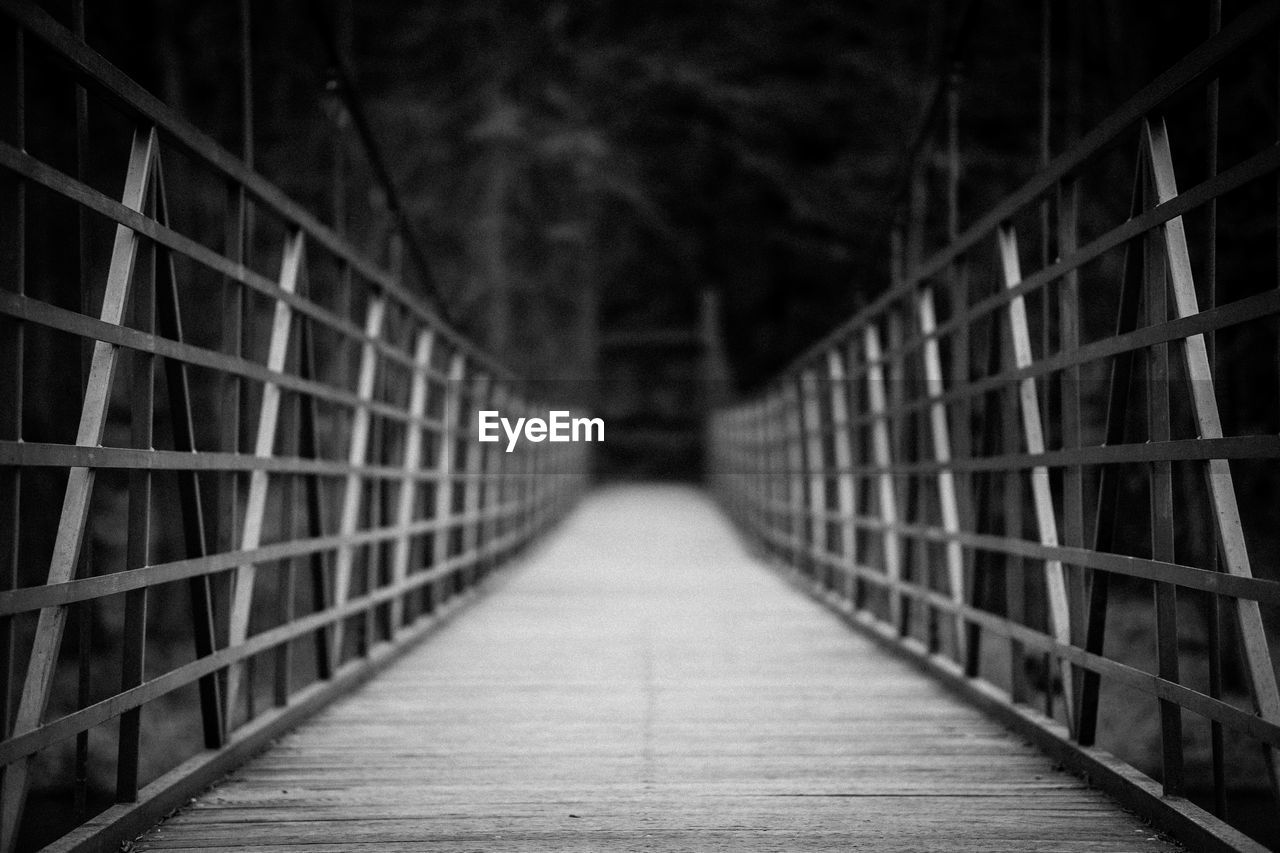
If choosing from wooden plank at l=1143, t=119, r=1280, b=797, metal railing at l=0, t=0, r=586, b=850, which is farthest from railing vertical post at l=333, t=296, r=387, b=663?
wooden plank at l=1143, t=119, r=1280, b=797

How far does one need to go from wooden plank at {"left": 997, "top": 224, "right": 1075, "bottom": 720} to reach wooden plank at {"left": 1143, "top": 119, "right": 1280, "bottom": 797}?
85 cm

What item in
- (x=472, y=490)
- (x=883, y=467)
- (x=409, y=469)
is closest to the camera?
(x=409, y=469)

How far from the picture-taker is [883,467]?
5.34 m

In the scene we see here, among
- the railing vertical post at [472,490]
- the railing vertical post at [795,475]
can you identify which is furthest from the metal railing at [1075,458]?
the railing vertical post at [472,490]

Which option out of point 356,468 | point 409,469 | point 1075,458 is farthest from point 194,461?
point 409,469

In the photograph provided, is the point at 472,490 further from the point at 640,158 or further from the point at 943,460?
the point at 640,158

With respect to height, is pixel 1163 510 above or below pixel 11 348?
below

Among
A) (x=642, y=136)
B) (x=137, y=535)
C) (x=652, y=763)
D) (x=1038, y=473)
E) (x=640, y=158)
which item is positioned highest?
(x=642, y=136)

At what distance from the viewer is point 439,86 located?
16.2 m

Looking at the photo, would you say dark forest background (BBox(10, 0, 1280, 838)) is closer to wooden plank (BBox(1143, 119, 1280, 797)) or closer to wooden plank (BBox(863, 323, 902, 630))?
wooden plank (BBox(863, 323, 902, 630))

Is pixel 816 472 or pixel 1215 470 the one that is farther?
pixel 816 472

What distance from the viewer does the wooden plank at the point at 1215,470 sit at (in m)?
1.98

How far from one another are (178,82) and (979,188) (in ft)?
28.2

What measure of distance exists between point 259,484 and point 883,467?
3.00 metres
